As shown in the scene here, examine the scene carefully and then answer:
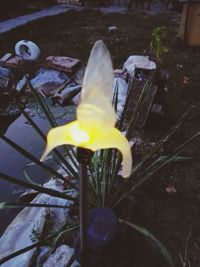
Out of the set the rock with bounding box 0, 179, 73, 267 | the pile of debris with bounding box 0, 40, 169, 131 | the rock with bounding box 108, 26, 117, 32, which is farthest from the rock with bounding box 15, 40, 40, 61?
the rock with bounding box 0, 179, 73, 267

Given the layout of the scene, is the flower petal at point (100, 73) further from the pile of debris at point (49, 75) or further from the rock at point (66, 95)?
the rock at point (66, 95)

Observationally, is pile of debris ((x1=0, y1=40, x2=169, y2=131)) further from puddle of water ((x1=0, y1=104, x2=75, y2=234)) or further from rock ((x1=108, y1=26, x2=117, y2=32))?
rock ((x1=108, y1=26, x2=117, y2=32))

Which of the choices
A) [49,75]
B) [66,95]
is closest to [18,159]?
[66,95]

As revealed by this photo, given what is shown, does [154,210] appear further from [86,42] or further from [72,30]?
[72,30]

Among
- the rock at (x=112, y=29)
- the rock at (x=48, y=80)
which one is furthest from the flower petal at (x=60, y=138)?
the rock at (x=112, y=29)

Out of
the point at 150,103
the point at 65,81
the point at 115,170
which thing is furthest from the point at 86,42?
the point at 115,170
